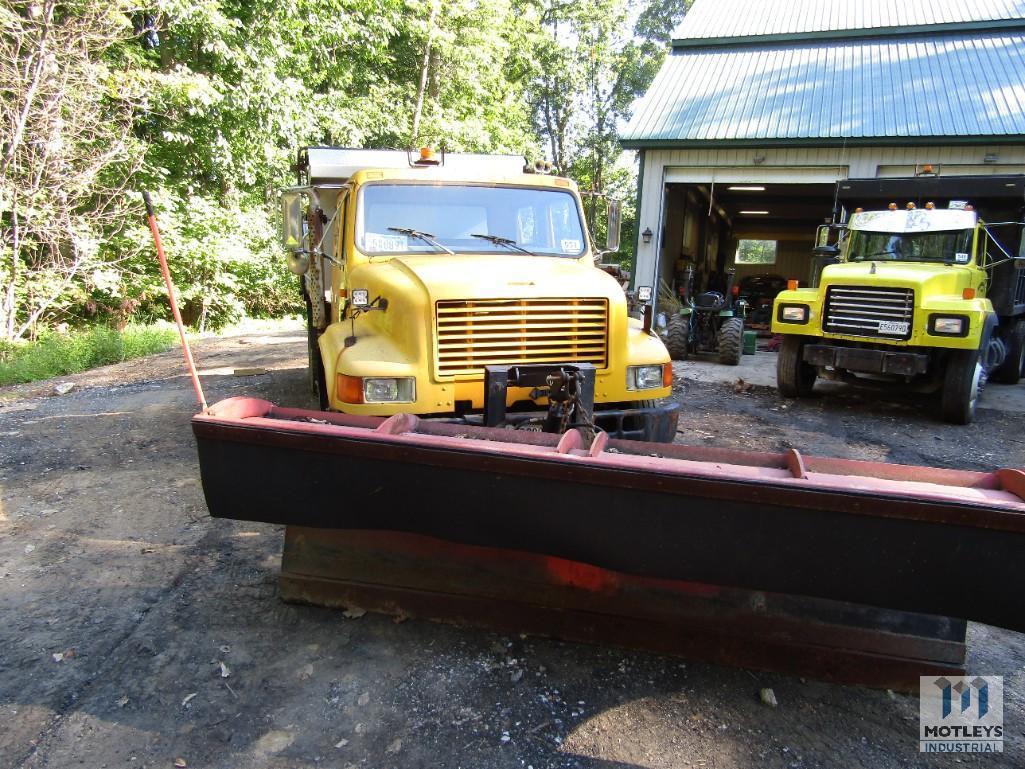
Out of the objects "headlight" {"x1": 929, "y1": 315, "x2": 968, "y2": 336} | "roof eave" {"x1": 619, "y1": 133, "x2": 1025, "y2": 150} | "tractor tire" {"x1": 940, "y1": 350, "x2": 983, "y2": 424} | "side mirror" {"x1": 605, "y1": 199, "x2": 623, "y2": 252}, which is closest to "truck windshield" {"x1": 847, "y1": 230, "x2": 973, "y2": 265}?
"headlight" {"x1": 929, "y1": 315, "x2": 968, "y2": 336}

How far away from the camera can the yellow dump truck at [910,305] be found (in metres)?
7.19

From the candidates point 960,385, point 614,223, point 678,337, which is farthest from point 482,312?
point 678,337

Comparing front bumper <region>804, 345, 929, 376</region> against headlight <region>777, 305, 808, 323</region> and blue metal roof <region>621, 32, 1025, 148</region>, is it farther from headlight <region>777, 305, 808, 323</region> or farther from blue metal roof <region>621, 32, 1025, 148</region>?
blue metal roof <region>621, 32, 1025, 148</region>

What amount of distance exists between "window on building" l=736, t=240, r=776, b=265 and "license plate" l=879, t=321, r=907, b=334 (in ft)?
66.3

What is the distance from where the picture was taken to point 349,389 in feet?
11.7

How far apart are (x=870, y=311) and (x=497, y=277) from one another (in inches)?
219

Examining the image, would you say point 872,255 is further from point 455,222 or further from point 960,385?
point 455,222

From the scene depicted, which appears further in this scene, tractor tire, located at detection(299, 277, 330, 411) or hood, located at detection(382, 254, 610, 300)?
tractor tire, located at detection(299, 277, 330, 411)

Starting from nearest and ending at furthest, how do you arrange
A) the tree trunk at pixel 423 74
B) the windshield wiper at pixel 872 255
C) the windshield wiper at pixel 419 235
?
the windshield wiper at pixel 419 235 → the windshield wiper at pixel 872 255 → the tree trunk at pixel 423 74

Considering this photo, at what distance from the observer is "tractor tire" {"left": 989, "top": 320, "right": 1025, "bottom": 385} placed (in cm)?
978

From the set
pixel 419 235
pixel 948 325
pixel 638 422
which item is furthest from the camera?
pixel 948 325

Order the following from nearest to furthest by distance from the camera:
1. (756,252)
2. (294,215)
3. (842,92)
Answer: (294,215)
(842,92)
(756,252)

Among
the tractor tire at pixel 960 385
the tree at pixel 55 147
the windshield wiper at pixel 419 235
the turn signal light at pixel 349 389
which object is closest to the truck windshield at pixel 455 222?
the windshield wiper at pixel 419 235

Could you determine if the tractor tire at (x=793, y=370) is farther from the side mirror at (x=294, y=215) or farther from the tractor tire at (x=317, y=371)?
the side mirror at (x=294, y=215)
